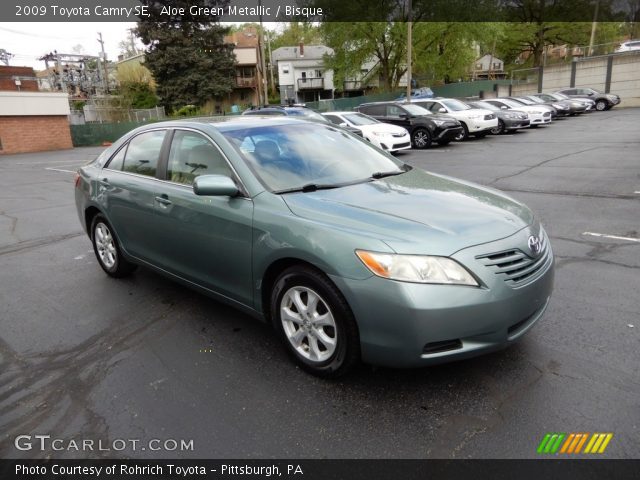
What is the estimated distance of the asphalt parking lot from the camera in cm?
249

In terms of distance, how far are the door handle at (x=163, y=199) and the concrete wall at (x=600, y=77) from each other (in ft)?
125

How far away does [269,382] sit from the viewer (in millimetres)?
3008

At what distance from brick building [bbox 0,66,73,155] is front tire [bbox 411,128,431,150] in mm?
23642

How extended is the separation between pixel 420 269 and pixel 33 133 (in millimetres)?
32560

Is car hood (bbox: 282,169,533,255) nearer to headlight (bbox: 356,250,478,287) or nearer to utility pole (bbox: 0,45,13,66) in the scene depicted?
headlight (bbox: 356,250,478,287)

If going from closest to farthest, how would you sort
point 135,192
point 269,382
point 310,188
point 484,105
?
point 269,382 → point 310,188 → point 135,192 → point 484,105

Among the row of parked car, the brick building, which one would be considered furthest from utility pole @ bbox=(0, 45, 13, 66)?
the row of parked car

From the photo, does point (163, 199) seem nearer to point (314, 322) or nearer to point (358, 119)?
point (314, 322)

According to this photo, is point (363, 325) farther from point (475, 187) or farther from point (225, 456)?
point (475, 187)

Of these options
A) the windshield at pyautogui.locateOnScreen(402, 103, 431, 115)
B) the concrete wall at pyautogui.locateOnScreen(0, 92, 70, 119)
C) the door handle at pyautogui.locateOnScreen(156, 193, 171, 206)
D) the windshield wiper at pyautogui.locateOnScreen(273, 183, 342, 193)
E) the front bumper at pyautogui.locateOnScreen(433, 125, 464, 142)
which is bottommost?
the front bumper at pyautogui.locateOnScreen(433, 125, 464, 142)

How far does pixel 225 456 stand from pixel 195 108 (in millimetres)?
44164

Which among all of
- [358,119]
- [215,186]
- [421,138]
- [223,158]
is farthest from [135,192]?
[421,138]

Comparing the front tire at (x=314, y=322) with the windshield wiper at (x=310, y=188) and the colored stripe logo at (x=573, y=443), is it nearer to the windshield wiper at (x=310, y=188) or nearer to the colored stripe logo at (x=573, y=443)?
the windshield wiper at (x=310, y=188)

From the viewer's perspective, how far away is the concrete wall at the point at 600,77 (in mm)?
33375
